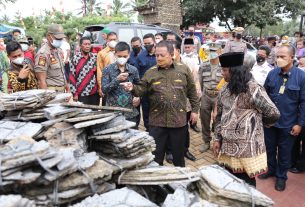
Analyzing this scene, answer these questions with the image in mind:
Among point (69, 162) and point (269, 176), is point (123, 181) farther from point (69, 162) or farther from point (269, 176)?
point (269, 176)

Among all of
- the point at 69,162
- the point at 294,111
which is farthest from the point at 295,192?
the point at 69,162

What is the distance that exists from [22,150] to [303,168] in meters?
4.32

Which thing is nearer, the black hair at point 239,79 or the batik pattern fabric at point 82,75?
the black hair at point 239,79

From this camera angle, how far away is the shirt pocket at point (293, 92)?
374 cm

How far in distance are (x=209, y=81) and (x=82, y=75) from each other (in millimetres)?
2207

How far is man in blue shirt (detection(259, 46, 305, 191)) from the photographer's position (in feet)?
12.2

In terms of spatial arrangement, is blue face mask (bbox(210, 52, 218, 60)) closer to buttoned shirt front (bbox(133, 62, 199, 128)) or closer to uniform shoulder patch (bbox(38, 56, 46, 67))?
buttoned shirt front (bbox(133, 62, 199, 128))

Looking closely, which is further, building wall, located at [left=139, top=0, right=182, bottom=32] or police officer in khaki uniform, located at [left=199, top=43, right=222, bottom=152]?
building wall, located at [left=139, top=0, right=182, bottom=32]

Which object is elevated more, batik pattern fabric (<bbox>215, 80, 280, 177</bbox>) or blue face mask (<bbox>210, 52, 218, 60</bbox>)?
blue face mask (<bbox>210, 52, 218, 60</bbox>)

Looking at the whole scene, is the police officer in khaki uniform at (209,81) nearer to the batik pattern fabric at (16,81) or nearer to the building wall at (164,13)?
the batik pattern fabric at (16,81)

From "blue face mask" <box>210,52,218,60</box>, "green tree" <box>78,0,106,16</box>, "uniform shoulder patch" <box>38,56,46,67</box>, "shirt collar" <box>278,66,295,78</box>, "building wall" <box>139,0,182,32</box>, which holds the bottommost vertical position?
"shirt collar" <box>278,66,295,78</box>

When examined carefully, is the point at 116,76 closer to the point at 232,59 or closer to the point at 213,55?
the point at 232,59

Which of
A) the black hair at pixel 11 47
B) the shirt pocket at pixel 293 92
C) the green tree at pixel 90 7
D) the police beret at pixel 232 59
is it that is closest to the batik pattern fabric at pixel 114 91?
the black hair at pixel 11 47

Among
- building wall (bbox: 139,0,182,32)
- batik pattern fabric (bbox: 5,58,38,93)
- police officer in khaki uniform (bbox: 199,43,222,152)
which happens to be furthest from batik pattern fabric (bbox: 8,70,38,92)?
building wall (bbox: 139,0,182,32)
